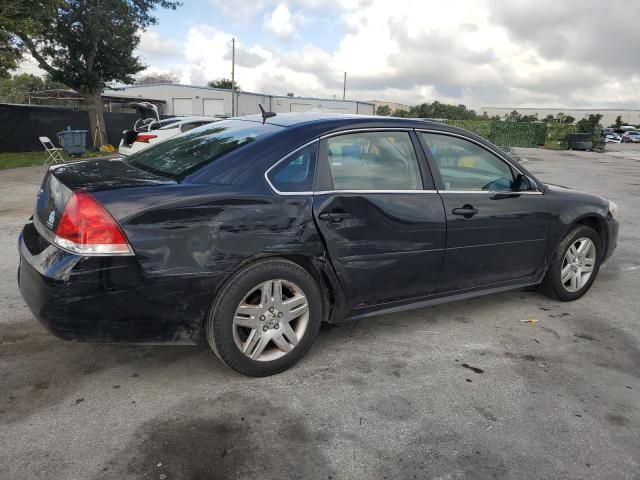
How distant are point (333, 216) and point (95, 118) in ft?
68.2

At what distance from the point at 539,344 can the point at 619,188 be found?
11.9 metres

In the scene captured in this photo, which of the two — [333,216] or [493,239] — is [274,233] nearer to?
[333,216]

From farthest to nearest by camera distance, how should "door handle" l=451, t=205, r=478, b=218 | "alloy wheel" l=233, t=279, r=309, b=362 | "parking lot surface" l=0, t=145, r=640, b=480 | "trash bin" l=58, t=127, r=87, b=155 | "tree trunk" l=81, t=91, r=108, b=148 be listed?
"tree trunk" l=81, t=91, r=108, b=148 → "trash bin" l=58, t=127, r=87, b=155 → "door handle" l=451, t=205, r=478, b=218 → "alloy wheel" l=233, t=279, r=309, b=362 → "parking lot surface" l=0, t=145, r=640, b=480

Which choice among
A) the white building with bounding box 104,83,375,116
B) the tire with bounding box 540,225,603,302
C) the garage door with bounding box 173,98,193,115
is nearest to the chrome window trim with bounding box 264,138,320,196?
the tire with bounding box 540,225,603,302

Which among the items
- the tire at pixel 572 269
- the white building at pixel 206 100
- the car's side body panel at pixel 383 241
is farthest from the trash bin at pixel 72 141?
the white building at pixel 206 100

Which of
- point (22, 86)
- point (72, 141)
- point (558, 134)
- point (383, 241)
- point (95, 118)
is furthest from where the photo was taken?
point (22, 86)

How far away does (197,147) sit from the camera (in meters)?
3.48

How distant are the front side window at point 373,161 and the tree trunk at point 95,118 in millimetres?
19837

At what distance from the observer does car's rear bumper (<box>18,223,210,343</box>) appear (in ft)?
8.64

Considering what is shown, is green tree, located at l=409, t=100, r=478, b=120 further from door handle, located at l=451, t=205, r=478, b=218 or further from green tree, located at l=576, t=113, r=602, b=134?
→ door handle, located at l=451, t=205, r=478, b=218

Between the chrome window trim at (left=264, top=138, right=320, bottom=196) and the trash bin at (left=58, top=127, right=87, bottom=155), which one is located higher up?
the chrome window trim at (left=264, top=138, right=320, bottom=196)

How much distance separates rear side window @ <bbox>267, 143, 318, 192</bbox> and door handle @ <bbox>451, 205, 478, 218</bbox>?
112 cm

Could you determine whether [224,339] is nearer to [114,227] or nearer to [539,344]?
[114,227]

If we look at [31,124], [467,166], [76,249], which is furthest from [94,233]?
[31,124]
